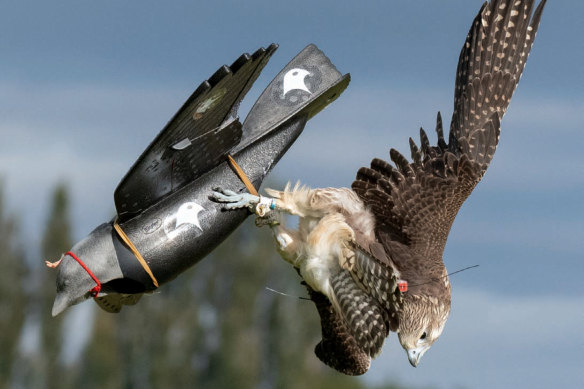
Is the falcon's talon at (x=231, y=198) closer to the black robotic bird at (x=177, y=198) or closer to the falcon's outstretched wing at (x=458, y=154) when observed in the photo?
the black robotic bird at (x=177, y=198)

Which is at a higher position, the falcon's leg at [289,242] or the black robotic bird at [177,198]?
the black robotic bird at [177,198]

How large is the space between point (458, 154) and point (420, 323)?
980mm

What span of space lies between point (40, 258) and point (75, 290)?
2414 centimetres

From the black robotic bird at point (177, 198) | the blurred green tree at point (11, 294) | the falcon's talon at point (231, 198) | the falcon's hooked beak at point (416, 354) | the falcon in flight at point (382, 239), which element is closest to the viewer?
the black robotic bird at point (177, 198)

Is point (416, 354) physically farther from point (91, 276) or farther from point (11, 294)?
point (11, 294)

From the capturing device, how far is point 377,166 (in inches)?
232

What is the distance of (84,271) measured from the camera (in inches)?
211

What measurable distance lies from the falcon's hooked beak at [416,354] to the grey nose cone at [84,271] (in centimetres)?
169

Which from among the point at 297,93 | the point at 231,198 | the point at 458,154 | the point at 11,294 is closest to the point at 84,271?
the point at 231,198

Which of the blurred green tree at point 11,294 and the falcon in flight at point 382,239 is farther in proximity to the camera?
the blurred green tree at point 11,294

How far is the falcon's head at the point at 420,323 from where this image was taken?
586cm

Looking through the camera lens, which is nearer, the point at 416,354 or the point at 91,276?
the point at 91,276

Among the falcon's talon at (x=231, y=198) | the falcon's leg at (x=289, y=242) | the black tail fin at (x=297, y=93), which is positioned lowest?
the falcon's leg at (x=289, y=242)

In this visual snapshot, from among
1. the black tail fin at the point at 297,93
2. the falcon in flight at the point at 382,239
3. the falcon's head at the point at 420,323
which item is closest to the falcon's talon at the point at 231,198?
the falcon in flight at the point at 382,239
